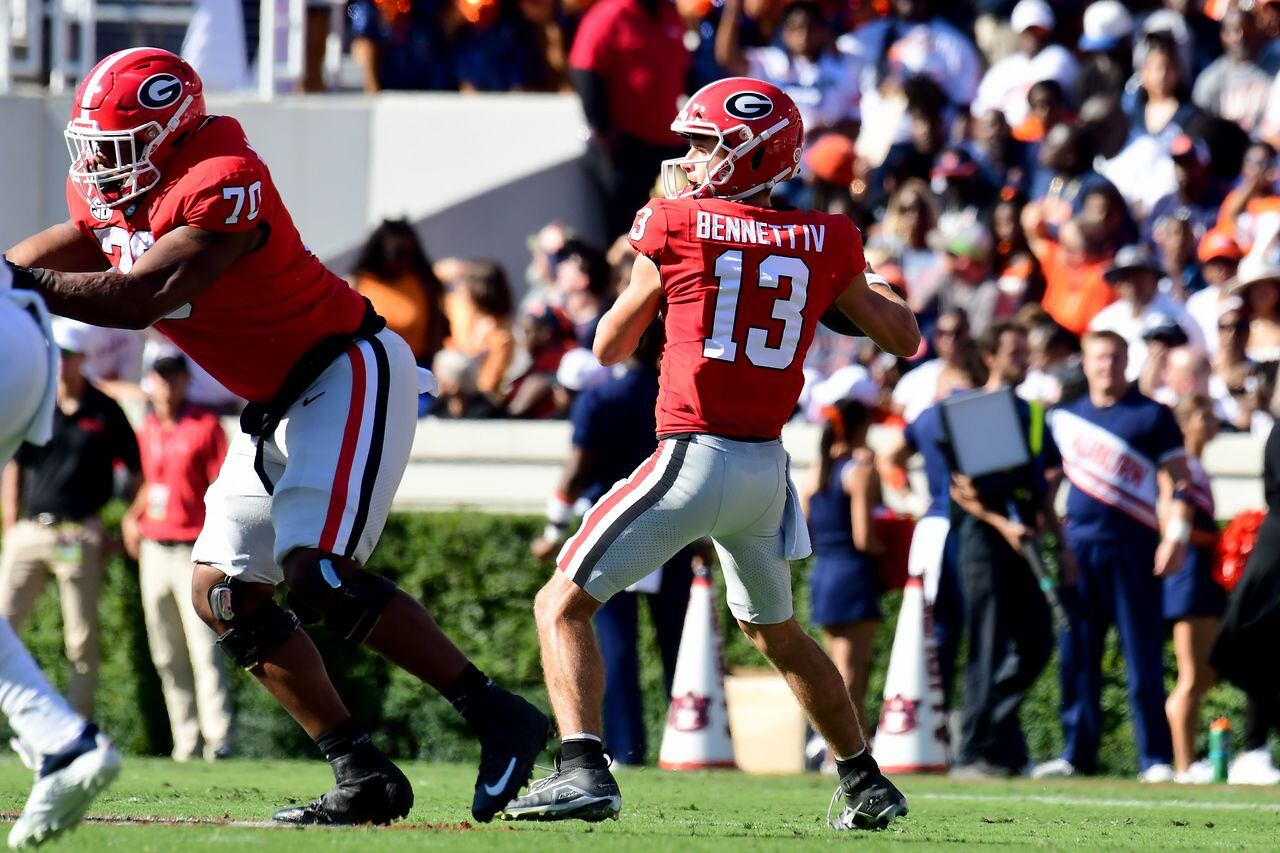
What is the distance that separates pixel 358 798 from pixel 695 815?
4.70ft

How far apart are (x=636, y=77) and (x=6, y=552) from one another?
16.9ft

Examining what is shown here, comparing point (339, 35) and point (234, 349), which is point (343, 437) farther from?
point (339, 35)

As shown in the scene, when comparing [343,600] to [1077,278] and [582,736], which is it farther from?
[1077,278]

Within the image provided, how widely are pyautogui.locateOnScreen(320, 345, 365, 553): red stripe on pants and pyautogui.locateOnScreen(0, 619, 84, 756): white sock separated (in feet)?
3.37

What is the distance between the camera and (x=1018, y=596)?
33.8ft

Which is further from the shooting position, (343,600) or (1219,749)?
(1219,749)

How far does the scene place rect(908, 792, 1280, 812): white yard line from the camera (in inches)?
318

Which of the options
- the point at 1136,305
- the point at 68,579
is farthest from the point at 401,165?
the point at 1136,305

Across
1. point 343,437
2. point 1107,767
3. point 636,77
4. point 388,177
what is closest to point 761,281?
point 343,437

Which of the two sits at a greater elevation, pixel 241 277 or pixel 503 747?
pixel 241 277

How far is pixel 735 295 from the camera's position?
6.22 m

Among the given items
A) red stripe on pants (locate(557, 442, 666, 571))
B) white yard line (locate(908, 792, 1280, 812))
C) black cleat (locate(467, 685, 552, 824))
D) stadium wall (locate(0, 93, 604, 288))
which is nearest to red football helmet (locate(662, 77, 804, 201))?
red stripe on pants (locate(557, 442, 666, 571))

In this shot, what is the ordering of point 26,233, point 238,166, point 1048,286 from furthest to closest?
point 26,233
point 1048,286
point 238,166

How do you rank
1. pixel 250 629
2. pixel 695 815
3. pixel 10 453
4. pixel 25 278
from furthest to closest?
pixel 695 815
pixel 250 629
pixel 25 278
pixel 10 453
